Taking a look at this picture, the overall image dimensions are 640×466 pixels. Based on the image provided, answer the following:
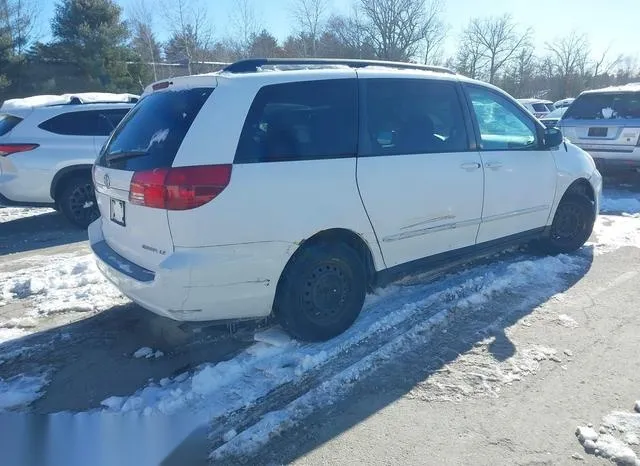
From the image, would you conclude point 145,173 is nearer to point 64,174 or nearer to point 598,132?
point 64,174

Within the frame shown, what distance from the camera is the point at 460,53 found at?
5850 centimetres

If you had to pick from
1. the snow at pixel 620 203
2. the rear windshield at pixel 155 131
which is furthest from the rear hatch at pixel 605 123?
the rear windshield at pixel 155 131

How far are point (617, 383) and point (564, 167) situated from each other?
8.95ft

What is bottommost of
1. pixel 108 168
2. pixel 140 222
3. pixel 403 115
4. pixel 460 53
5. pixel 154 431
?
pixel 154 431

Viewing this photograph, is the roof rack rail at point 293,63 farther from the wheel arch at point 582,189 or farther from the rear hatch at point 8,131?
the rear hatch at point 8,131

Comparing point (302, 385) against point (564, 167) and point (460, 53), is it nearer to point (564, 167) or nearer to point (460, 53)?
point (564, 167)

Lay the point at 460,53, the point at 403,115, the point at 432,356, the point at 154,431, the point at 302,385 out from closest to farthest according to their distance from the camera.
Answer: the point at 154,431 < the point at 302,385 < the point at 432,356 < the point at 403,115 < the point at 460,53

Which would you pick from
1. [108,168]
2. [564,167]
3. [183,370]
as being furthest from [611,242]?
[108,168]

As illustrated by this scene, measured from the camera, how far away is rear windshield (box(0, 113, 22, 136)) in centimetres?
698

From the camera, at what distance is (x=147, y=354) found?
3.66 m

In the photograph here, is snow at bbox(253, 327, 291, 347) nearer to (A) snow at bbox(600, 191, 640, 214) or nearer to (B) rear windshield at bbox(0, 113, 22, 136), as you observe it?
(B) rear windshield at bbox(0, 113, 22, 136)

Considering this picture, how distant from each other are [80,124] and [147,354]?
5113 millimetres

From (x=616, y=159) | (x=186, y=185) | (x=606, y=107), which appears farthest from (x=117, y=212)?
(x=606, y=107)

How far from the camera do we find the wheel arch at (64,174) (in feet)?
23.6
